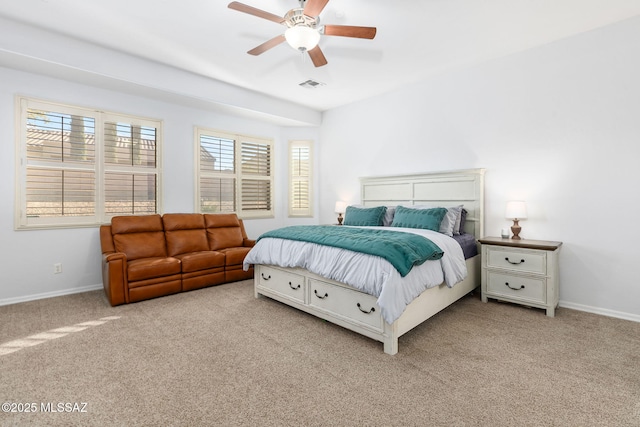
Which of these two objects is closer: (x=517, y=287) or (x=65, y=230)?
(x=517, y=287)

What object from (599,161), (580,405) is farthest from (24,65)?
(599,161)

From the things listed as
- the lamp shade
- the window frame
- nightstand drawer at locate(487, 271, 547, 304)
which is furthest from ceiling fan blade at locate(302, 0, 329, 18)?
the window frame

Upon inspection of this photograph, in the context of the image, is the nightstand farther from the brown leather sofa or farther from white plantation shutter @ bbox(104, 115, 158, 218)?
white plantation shutter @ bbox(104, 115, 158, 218)

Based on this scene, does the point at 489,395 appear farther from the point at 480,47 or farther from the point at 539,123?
the point at 480,47

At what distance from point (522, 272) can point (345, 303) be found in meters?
2.04

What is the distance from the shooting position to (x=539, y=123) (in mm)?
3537

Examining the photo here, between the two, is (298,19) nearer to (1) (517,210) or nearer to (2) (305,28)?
(2) (305,28)

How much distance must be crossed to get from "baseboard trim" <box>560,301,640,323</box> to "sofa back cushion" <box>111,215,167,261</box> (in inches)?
199

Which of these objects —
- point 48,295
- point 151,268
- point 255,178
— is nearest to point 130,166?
point 151,268

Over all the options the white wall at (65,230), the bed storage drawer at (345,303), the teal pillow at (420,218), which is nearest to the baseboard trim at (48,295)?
the white wall at (65,230)

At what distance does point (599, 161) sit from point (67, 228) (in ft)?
20.7

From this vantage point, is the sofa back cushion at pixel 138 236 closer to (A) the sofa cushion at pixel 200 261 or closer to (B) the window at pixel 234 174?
(A) the sofa cushion at pixel 200 261

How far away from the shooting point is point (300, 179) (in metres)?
6.20

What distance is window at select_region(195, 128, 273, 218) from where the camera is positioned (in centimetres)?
514
